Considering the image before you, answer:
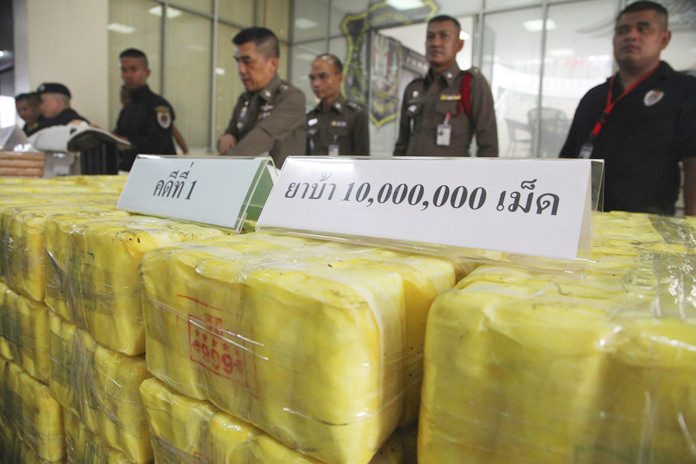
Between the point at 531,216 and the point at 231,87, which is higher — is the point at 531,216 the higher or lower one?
the lower one

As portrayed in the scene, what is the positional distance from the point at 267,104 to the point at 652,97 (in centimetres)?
174

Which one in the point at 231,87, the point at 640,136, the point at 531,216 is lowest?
the point at 531,216

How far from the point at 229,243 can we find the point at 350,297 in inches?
10.1

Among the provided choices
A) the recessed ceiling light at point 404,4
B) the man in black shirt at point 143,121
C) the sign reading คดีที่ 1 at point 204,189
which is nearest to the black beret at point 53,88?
the man in black shirt at point 143,121

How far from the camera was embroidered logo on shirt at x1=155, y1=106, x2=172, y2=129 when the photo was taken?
345cm

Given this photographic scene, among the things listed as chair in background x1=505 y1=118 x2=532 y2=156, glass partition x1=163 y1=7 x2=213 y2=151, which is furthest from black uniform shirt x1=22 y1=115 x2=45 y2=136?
chair in background x1=505 y1=118 x2=532 y2=156

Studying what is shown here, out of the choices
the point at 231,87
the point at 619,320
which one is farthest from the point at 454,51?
the point at 231,87

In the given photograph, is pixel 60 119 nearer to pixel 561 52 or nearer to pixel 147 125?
pixel 147 125

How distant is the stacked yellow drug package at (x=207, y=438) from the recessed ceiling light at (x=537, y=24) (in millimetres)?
4917

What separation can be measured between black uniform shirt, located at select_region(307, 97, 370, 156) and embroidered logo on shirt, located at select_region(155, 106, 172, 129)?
1.11 metres

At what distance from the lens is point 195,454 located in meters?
0.55

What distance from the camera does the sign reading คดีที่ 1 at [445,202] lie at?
483 mm

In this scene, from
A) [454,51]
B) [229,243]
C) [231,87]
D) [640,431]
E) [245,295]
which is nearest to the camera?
[640,431]

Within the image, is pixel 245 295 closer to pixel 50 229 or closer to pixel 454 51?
pixel 50 229
